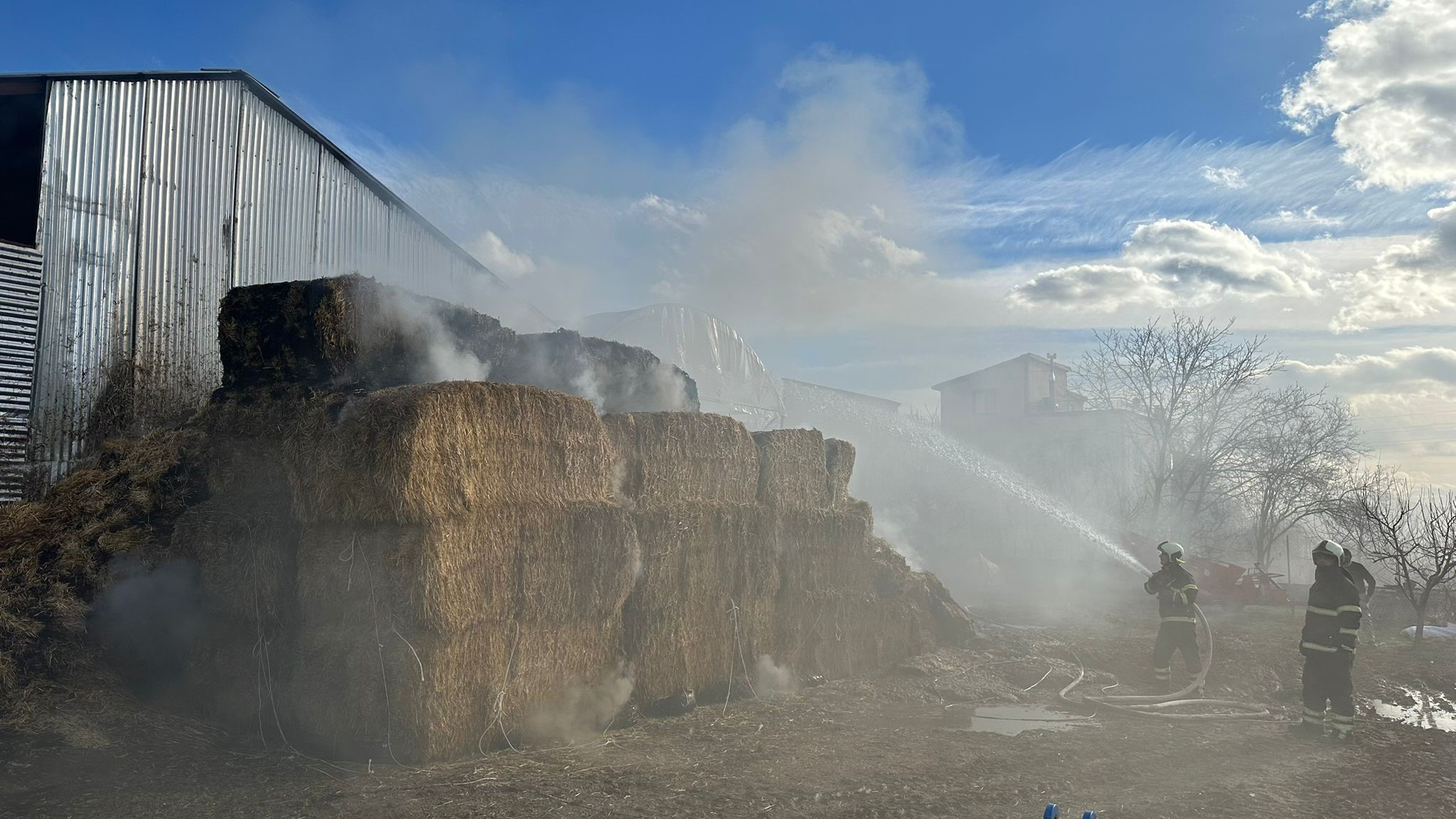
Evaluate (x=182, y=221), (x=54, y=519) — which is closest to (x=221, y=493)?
(x=54, y=519)

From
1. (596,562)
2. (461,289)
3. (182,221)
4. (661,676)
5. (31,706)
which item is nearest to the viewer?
(31,706)

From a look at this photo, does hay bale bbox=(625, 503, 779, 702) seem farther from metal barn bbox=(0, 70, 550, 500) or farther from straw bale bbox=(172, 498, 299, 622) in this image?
metal barn bbox=(0, 70, 550, 500)

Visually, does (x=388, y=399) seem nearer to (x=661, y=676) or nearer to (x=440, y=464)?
(x=440, y=464)

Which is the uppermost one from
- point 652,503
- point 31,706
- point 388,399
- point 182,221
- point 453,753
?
point 182,221

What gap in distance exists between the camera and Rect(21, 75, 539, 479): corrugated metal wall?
14.1 metres

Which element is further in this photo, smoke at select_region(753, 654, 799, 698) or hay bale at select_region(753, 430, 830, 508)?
hay bale at select_region(753, 430, 830, 508)

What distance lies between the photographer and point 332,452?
7.61 meters

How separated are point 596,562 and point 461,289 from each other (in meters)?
16.6

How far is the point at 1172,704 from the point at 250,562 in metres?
11.0

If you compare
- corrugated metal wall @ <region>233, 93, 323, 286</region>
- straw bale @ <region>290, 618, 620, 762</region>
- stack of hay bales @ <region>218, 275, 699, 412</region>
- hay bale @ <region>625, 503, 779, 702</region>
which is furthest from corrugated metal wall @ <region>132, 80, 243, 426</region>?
hay bale @ <region>625, 503, 779, 702</region>

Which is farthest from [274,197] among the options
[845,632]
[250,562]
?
[845,632]

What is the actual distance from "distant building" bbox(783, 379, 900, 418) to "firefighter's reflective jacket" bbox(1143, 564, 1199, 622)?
72.3ft

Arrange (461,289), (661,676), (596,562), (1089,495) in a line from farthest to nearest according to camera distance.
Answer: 1. (1089,495)
2. (461,289)
3. (661,676)
4. (596,562)

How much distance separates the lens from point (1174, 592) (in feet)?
40.2
